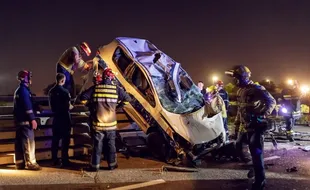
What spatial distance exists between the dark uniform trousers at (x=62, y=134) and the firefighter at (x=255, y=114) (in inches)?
132

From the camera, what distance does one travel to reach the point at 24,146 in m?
6.53

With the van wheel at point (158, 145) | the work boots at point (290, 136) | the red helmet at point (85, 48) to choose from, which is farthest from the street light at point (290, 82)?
the red helmet at point (85, 48)

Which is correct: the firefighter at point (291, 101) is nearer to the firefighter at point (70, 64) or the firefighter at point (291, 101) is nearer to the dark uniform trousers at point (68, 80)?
the firefighter at point (70, 64)

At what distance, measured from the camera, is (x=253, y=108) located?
5.47 m

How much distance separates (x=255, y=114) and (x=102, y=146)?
9.44 feet

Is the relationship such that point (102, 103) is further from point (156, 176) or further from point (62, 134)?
point (156, 176)

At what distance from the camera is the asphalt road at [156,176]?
561 centimetres

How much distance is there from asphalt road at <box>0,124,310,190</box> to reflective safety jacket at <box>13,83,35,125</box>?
0.95 m

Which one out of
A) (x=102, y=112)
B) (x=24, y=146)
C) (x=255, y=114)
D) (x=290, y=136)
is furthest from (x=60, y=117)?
(x=290, y=136)

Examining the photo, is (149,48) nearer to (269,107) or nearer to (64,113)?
(64,113)

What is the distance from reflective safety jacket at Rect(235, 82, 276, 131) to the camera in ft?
17.7

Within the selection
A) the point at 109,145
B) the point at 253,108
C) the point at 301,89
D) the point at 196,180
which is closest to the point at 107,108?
the point at 109,145

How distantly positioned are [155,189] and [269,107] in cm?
214

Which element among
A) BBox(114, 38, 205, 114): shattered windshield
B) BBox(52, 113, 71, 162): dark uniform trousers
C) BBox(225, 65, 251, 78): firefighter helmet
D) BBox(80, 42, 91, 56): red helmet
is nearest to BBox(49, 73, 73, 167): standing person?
BBox(52, 113, 71, 162): dark uniform trousers
